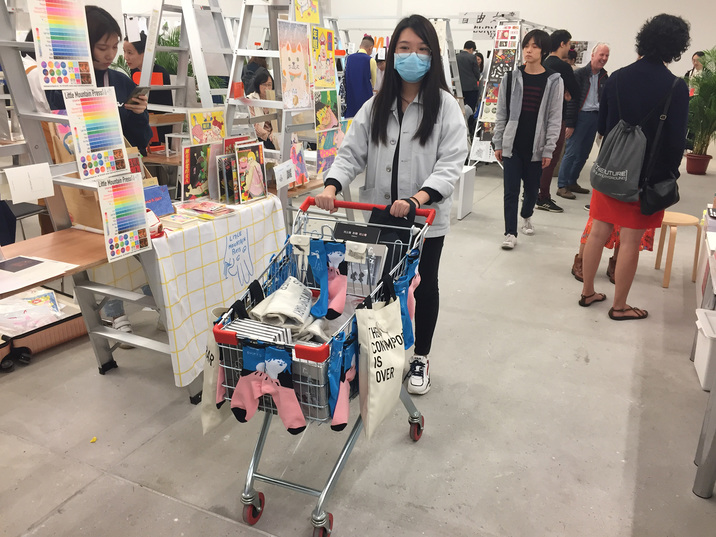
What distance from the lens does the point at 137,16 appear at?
881cm

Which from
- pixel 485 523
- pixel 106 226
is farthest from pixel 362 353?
pixel 106 226

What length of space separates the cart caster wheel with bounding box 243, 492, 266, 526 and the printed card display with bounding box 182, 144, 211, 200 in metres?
1.59

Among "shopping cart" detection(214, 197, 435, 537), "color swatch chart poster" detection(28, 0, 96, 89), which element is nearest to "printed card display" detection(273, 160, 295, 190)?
"shopping cart" detection(214, 197, 435, 537)

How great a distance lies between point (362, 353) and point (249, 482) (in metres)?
0.63

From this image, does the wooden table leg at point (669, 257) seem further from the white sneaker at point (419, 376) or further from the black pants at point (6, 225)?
the black pants at point (6, 225)

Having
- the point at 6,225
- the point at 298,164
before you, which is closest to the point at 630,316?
the point at 298,164

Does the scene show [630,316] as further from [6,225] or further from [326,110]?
[6,225]

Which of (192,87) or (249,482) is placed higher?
(192,87)

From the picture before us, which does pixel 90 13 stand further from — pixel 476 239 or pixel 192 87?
pixel 476 239

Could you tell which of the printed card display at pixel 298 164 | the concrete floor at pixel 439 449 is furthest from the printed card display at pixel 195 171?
the concrete floor at pixel 439 449

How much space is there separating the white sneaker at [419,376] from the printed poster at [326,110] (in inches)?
70.7

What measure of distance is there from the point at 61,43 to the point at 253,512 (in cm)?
174

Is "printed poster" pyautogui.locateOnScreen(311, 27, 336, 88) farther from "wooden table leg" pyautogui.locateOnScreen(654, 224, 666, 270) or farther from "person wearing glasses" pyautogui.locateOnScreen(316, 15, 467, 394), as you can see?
"wooden table leg" pyautogui.locateOnScreen(654, 224, 666, 270)

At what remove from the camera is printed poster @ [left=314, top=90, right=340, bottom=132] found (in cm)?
367
